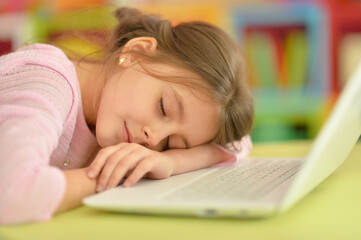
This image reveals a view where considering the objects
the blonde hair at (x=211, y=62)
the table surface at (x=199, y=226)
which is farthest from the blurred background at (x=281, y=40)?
the table surface at (x=199, y=226)

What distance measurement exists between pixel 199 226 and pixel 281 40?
2.40 m

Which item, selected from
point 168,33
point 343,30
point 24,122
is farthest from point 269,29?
point 24,122

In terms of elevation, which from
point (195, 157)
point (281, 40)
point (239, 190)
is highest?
point (239, 190)

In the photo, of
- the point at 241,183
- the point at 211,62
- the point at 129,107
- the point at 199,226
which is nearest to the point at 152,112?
the point at 129,107

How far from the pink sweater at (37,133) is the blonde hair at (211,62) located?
0.18 meters

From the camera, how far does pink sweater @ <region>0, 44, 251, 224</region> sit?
60 centimetres

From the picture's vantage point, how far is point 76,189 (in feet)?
2.25

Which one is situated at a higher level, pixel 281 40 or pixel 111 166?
pixel 111 166

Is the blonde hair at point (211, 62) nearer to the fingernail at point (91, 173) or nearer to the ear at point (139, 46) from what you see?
the ear at point (139, 46)

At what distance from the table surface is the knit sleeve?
23 millimetres

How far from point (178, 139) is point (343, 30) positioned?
6.61 ft

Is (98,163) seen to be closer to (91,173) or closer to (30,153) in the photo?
(91,173)

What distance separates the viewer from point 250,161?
1106mm

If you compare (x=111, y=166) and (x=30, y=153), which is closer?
(x=30, y=153)
